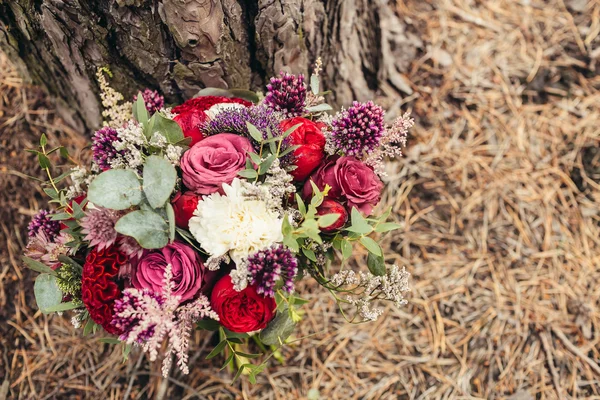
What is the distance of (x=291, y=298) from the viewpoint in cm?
124

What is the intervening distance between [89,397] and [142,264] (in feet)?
2.99

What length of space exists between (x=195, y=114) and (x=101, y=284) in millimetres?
489

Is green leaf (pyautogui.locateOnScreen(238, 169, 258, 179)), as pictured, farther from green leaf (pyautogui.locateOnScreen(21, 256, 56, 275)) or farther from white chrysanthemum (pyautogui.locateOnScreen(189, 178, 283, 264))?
green leaf (pyautogui.locateOnScreen(21, 256, 56, 275))

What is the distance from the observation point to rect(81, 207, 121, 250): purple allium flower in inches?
44.3

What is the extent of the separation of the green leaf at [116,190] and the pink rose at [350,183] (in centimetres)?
42

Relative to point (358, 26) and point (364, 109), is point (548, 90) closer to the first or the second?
point (358, 26)

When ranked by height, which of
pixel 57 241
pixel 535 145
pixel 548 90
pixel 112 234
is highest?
pixel 112 234

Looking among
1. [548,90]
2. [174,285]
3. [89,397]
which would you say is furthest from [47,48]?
[548,90]

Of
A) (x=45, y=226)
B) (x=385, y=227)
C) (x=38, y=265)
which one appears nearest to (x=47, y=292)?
(x=38, y=265)

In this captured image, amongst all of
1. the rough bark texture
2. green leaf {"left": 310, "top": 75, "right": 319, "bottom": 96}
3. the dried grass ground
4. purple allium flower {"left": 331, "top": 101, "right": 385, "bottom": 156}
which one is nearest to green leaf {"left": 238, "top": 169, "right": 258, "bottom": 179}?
purple allium flower {"left": 331, "top": 101, "right": 385, "bottom": 156}

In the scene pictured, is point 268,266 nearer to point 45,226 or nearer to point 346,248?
point 346,248

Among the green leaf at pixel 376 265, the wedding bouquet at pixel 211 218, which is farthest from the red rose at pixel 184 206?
the green leaf at pixel 376 265

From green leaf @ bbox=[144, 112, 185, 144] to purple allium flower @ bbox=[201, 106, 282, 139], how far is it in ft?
0.26

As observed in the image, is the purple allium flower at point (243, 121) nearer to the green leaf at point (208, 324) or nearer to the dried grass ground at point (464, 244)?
the green leaf at point (208, 324)
